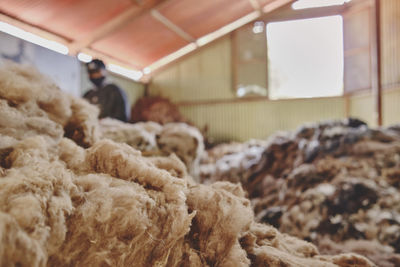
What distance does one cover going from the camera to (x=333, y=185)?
127 inches

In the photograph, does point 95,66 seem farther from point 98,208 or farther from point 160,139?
point 98,208

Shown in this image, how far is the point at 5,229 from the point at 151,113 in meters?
8.96

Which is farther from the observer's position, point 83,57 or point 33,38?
point 83,57

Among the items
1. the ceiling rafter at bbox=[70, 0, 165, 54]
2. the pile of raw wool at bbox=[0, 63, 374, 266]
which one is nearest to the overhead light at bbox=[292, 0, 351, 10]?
the ceiling rafter at bbox=[70, 0, 165, 54]

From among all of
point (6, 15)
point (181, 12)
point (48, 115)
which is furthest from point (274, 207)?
point (181, 12)

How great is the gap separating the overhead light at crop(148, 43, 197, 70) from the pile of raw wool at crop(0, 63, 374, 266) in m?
8.89

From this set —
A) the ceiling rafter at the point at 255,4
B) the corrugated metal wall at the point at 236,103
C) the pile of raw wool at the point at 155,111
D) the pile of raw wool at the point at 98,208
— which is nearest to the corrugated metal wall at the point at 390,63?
the corrugated metal wall at the point at 236,103

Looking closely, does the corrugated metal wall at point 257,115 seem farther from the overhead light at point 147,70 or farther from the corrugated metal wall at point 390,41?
the overhead light at point 147,70

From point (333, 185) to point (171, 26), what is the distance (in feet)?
20.9

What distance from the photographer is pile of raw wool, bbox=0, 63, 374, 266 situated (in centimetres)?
77

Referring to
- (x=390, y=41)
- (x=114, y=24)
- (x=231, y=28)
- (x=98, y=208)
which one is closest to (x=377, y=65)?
(x=390, y=41)

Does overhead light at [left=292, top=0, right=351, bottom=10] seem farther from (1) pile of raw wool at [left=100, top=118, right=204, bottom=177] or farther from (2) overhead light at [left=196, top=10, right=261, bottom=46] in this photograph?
(1) pile of raw wool at [left=100, top=118, right=204, bottom=177]

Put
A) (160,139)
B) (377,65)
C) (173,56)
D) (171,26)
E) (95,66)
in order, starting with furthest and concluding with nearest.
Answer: (173,56) → (171,26) → (377,65) → (95,66) → (160,139)

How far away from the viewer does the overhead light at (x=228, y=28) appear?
31.2 ft
